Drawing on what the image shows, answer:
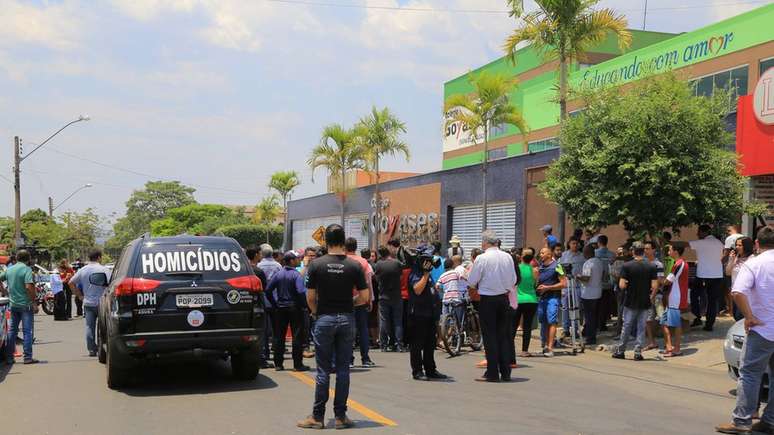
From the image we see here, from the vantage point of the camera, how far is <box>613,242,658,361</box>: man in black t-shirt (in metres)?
12.3

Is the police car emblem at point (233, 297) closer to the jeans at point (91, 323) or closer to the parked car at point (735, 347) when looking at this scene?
the jeans at point (91, 323)

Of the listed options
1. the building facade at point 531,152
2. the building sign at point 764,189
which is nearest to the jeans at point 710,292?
the building sign at point 764,189

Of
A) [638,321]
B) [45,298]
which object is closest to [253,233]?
[45,298]

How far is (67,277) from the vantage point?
23.4m

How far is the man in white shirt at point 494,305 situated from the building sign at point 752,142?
7674 mm

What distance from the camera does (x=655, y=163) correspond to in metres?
14.0

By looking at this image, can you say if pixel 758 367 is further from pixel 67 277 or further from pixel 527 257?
pixel 67 277

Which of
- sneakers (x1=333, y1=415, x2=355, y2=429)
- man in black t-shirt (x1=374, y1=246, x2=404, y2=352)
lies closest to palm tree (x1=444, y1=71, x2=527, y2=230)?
man in black t-shirt (x1=374, y1=246, x2=404, y2=352)

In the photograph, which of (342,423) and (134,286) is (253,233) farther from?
(342,423)

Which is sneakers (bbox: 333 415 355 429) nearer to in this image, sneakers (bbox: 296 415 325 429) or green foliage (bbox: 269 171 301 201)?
sneakers (bbox: 296 415 325 429)

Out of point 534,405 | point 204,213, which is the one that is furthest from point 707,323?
point 204,213

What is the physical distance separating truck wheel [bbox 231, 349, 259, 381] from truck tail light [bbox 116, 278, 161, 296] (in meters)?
1.42

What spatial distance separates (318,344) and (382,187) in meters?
29.4

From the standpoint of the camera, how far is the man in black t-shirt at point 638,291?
12.3 metres
